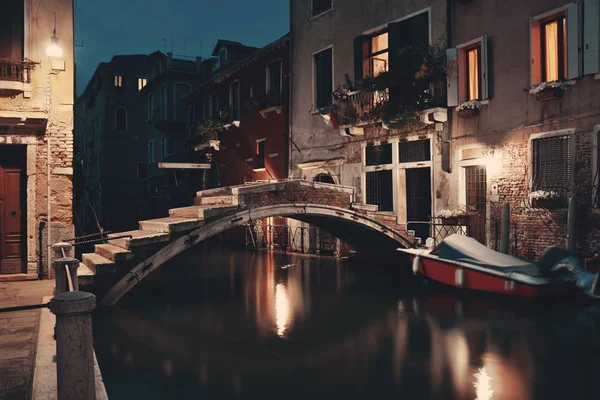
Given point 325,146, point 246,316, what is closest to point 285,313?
point 246,316

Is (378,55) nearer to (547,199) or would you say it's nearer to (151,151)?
(547,199)

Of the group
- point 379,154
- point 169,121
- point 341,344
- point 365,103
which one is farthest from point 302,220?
point 169,121

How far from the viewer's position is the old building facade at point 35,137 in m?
10.8

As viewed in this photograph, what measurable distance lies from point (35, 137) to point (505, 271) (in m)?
9.28

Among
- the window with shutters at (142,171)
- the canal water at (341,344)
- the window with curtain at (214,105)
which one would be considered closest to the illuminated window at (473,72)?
the canal water at (341,344)

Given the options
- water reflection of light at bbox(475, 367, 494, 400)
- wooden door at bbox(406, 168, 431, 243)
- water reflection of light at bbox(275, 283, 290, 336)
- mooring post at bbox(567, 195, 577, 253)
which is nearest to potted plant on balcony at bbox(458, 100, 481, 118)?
wooden door at bbox(406, 168, 431, 243)

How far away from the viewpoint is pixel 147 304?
958 centimetres

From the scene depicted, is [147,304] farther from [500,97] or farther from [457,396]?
[500,97]

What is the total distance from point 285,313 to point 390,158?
7.26 metres

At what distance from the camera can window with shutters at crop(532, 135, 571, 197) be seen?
10.7 metres

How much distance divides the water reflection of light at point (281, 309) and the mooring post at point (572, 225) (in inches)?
210

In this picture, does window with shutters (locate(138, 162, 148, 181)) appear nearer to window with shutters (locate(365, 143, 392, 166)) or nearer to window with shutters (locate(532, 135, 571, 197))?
window with shutters (locate(365, 143, 392, 166))

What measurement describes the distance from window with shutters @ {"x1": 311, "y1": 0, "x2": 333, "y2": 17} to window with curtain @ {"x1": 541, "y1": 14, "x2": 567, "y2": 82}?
23.6 ft

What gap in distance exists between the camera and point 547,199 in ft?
35.0
